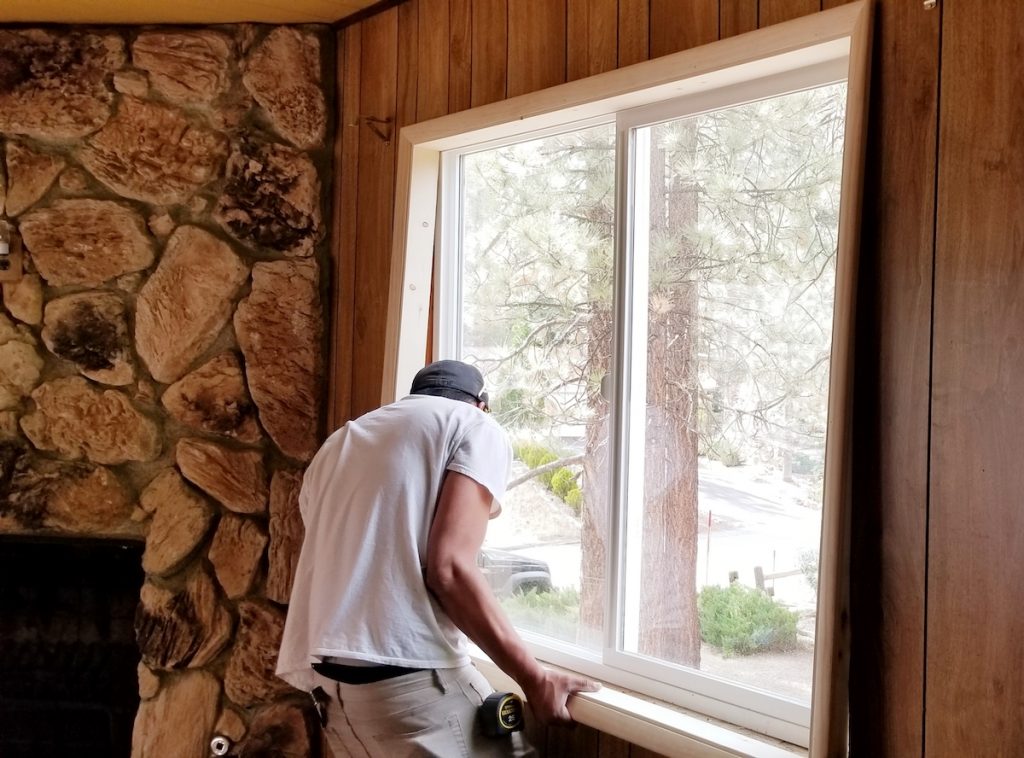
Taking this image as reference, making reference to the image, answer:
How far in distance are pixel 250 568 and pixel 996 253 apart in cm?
215

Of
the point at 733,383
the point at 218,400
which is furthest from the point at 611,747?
the point at 218,400

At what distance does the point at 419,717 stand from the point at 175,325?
151 cm

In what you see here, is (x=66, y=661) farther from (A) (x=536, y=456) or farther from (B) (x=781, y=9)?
(B) (x=781, y=9)

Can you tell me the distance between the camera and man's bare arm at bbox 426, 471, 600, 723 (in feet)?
5.79

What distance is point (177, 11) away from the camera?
8.89 feet

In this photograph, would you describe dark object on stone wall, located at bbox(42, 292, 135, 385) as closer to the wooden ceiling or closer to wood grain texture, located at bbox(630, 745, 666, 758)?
the wooden ceiling

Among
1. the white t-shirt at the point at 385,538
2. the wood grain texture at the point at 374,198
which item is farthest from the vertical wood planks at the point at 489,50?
the white t-shirt at the point at 385,538

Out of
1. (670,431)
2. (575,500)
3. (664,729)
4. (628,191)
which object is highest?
(628,191)

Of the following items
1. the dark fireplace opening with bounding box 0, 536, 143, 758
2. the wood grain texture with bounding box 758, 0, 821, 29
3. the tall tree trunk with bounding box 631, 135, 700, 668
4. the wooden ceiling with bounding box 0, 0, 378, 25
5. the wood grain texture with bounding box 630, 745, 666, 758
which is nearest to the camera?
the wood grain texture with bounding box 758, 0, 821, 29

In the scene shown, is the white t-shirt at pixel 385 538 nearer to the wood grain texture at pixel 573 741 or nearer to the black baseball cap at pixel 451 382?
the black baseball cap at pixel 451 382

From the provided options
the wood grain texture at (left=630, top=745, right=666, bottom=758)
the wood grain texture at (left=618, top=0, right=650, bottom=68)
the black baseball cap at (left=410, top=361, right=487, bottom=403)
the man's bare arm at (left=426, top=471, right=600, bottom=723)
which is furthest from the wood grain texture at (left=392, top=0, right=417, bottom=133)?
the wood grain texture at (left=630, top=745, right=666, bottom=758)

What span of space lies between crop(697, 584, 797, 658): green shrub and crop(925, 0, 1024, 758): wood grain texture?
1.23 feet

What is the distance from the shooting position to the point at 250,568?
9.00ft

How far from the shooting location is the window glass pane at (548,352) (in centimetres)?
217
